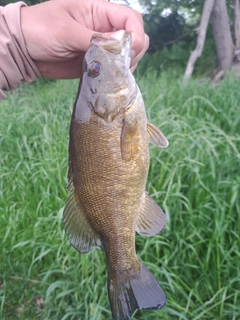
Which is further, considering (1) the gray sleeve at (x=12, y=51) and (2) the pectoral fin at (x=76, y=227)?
(1) the gray sleeve at (x=12, y=51)

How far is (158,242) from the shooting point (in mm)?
2416

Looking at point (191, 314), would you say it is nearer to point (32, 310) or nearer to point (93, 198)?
point (32, 310)

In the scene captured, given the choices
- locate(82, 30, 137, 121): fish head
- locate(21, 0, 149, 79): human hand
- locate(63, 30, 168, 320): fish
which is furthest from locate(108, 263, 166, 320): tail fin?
locate(21, 0, 149, 79): human hand

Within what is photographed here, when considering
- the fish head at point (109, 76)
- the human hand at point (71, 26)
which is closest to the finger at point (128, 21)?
the human hand at point (71, 26)

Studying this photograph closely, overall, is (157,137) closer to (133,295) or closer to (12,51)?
(133,295)

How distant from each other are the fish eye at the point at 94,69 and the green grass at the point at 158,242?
4.59ft

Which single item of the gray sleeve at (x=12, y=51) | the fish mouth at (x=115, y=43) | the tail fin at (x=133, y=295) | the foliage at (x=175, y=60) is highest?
the fish mouth at (x=115, y=43)

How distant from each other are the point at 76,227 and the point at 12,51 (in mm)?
841

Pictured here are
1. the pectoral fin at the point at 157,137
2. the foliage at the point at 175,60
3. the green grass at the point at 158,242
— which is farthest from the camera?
the foliage at the point at 175,60

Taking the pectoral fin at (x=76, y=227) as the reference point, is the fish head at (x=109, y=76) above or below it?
above

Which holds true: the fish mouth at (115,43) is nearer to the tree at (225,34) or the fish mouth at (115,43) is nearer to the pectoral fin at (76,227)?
the pectoral fin at (76,227)

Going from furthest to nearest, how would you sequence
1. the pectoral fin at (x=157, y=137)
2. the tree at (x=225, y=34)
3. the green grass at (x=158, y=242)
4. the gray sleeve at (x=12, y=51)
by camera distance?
the tree at (x=225, y=34) → the green grass at (x=158, y=242) → the gray sleeve at (x=12, y=51) → the pectoral fin at (x=157, y=137)

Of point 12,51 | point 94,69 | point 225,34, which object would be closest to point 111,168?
A: point 94,69

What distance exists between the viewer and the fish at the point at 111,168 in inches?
47.9
